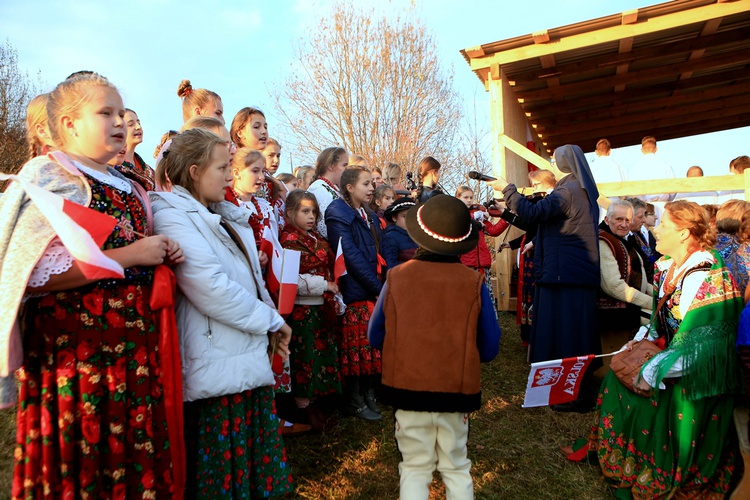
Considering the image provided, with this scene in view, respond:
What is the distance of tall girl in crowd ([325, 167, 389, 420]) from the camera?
4.36 metres

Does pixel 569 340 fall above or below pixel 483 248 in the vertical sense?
below

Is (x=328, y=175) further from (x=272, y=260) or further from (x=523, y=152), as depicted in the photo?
(x=523, y=152)

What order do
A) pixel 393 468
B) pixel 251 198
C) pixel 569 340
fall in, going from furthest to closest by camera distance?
pixel 569 340 < pixel 251 198 < pixel 393 468

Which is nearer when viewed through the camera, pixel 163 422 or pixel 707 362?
pixel 163 422

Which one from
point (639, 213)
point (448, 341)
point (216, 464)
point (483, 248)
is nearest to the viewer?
Answer: point (216, 464)

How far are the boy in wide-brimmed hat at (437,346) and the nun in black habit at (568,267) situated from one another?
7.33 feet

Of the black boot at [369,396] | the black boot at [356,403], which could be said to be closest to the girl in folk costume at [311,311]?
the black boot at [356,403]

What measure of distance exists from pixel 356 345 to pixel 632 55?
7.19m

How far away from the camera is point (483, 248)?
6559 mm

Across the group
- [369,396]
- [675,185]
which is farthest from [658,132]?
[369,396]

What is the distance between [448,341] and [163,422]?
130 cm

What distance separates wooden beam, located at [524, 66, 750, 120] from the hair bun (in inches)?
314

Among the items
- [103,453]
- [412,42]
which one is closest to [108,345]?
[103,453]

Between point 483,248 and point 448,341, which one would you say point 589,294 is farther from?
Result: point 448,341
